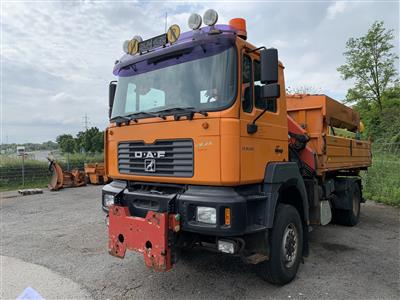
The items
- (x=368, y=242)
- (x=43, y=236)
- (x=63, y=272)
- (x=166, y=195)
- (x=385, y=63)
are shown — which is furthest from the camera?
(x=385, y=63)

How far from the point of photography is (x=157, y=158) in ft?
12.6

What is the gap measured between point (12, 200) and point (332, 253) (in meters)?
10.8

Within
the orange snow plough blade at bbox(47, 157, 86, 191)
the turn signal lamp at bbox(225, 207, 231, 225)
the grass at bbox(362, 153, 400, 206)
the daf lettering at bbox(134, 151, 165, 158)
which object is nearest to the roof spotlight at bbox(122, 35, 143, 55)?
the daf lettering at bbox(134, 151, 165, 158)

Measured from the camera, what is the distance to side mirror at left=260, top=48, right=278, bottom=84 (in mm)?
3404

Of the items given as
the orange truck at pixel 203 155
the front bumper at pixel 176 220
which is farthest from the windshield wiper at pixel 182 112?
the front bumper at pixel 176 220

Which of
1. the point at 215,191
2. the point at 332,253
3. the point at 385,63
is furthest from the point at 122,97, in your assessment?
the point at 385,63

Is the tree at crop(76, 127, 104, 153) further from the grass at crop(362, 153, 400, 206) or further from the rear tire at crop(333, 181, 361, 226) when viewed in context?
the rear tire at crop(333, 181, 361, 226)

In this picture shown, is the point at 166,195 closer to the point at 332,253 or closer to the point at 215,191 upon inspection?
the point at 215,191

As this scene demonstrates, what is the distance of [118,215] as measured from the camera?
3904 mm

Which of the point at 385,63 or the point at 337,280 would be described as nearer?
the point at 337,280

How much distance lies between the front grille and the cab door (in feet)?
1.92

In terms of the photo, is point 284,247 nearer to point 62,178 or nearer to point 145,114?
point 145,114

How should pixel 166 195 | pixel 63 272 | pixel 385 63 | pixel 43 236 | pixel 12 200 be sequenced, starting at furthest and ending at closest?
pixel 385 63 → pixel 12 200 → pixel 43 236 → pixel 63 272 → pixel 166 195

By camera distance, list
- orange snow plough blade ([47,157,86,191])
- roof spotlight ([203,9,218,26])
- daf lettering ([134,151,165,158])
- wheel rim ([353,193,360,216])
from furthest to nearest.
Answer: orange snow plough blade ([47,157,86,191]) < wheel rim ([353,193,360,216]) < daf lettering ([134,151,165,158]) < roof spotlight ([203,9,218,26])
